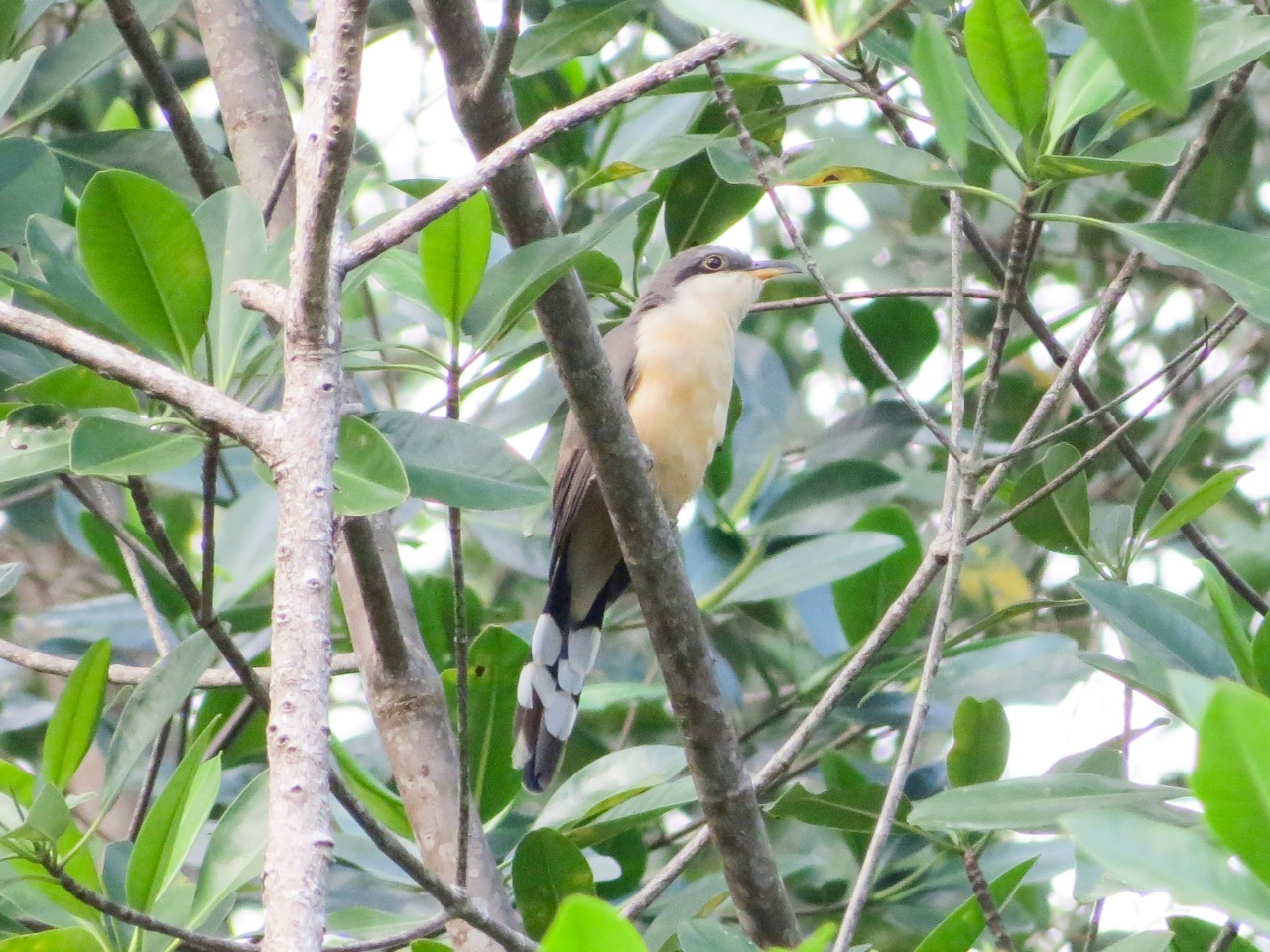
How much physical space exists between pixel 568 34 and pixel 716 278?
2.27 meters

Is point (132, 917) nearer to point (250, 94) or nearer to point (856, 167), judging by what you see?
point (856, 167)

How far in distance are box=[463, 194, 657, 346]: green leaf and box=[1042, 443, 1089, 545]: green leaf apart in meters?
1.09

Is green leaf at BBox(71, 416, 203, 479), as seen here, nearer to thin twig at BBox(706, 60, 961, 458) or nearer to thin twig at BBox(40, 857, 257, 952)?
thin twig at BBox(40, 857, 257, 952)

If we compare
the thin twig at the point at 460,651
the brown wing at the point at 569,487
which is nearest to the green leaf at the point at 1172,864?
the thin twig at the point at 460,651

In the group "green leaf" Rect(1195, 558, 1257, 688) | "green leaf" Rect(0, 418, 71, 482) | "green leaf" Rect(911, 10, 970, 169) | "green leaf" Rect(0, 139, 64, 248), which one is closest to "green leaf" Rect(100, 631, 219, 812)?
"green leaf" Rect(0, 418, 71, 482)

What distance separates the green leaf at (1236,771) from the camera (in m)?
1.18

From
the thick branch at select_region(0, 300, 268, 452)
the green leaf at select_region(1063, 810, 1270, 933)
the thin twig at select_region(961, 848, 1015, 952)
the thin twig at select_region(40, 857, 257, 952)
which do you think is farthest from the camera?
the thin twig at select_region(961, 848, 1015, 952)

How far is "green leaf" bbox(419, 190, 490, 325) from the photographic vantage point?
2.69m

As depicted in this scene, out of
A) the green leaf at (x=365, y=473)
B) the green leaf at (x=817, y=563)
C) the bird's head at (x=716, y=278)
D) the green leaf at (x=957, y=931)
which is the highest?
the bird's head at (x=716, y=278)

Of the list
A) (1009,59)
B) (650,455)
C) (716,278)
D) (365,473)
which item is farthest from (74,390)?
(716,278)

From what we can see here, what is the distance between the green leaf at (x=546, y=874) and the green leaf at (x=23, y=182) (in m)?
1.83

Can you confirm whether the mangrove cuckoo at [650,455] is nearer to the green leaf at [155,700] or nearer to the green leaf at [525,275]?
the green leaf at [525,275]

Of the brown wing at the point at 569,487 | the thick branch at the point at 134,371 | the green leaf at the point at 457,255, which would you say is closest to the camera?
the thick branch at the point at 134,371

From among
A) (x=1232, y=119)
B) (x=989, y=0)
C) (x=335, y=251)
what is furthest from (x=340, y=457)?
(x=1232, y=119)
